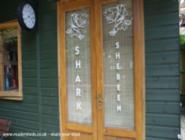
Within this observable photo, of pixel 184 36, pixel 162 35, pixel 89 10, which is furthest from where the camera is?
pixel 184 36

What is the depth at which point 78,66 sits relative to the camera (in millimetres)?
3500

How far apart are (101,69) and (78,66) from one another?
387 mm

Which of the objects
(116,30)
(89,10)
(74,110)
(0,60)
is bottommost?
(74,110)

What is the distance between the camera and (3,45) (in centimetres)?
454

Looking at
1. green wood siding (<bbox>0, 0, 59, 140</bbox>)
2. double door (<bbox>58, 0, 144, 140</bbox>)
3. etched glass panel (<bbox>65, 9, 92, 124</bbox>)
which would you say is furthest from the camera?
green wood siding (<bbox>0, 0, 59, 140</bbox>)

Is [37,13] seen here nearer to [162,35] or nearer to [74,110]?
[74,110]

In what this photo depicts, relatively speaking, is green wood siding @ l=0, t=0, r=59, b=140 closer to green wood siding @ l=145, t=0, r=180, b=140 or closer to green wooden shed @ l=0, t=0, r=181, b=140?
green wooden shed @ l=0, t=0, r=181, b=140

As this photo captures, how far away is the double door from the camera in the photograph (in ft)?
9.87

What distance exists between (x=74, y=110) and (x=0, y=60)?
5.82 feet

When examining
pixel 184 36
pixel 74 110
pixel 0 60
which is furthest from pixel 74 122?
pixel 184 36

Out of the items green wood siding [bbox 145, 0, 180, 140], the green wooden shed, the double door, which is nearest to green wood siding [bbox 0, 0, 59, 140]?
the green wooden shed

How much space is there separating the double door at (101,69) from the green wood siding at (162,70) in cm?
9

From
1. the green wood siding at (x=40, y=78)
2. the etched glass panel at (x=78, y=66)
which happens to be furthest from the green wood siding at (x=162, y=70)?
the green wood siding at (x=40, y=78)

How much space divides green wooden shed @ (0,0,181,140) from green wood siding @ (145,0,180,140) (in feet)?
0.03
